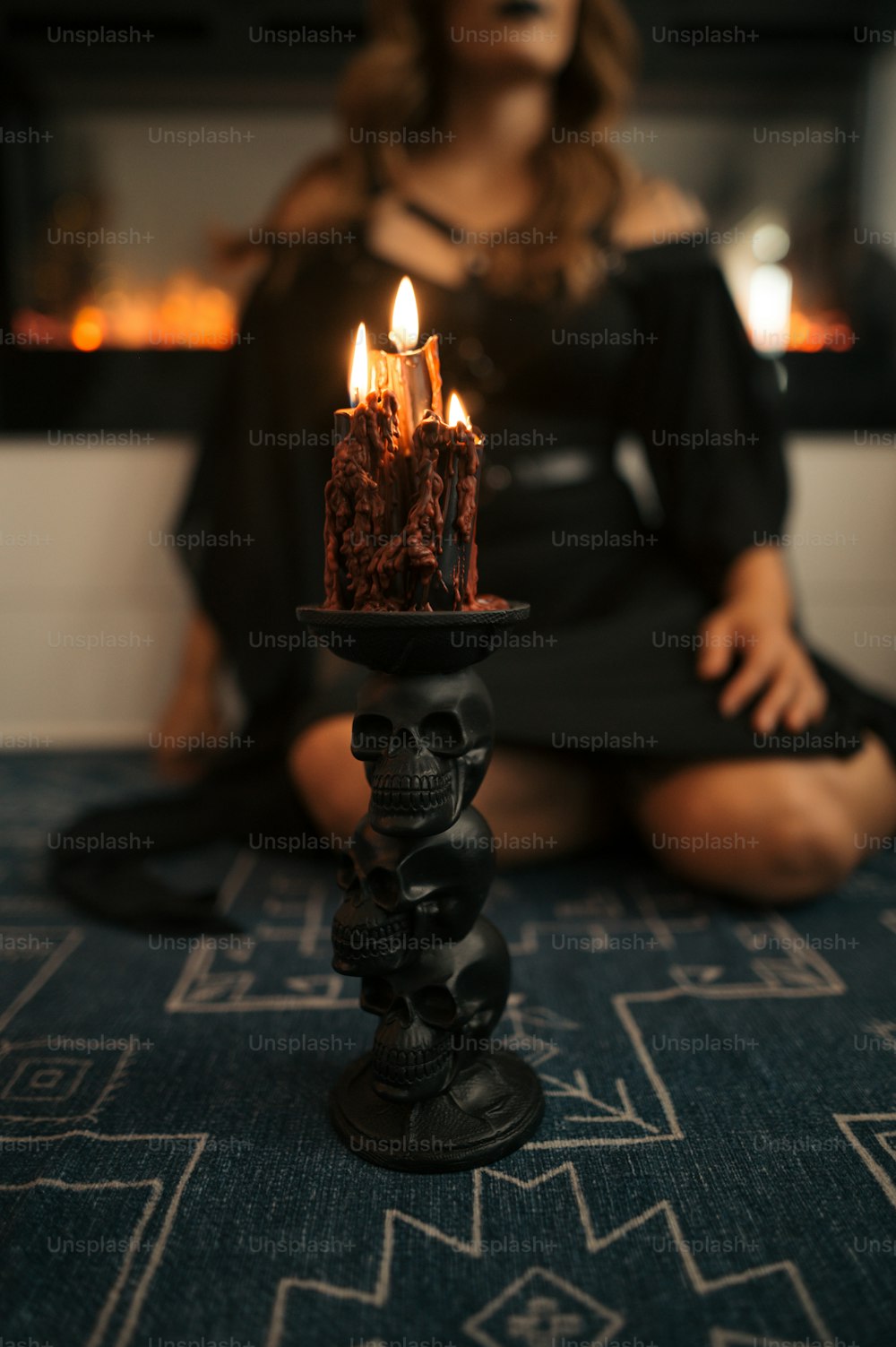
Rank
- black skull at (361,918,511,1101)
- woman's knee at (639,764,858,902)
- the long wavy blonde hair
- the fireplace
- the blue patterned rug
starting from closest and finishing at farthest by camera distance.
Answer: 1. the blue patterned rug
2. black skull at (361,918,511,1101)
3. woman's knee at (639,764,858,902)
4. the long wavy blonde hair
5. the fireplace

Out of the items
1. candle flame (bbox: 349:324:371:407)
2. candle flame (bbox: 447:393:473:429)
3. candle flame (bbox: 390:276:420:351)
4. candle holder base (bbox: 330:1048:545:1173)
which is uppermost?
candle flame (bbox: 390:276:420:351)

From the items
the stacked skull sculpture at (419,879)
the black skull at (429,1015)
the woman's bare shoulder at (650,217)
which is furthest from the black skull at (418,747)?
the woman's bare shoulder at (650,217)

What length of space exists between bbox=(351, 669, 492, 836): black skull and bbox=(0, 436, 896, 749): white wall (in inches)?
53.8

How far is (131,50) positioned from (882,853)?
85.1 inches

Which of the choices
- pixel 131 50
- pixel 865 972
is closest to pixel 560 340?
pixel 865 972

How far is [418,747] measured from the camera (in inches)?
23.0

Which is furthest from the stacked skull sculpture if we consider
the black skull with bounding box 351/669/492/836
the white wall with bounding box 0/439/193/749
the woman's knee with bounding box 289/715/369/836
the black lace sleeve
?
the white wall with bounding box 0/439/193/749

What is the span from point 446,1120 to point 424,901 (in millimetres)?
159

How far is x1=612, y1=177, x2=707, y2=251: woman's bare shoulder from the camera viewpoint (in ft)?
4.13

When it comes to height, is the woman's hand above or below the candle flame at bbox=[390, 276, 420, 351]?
below

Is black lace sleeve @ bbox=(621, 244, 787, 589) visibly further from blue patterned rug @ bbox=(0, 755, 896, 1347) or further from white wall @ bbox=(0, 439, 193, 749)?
white wall @ bbox=(0, 439, 193, 749)

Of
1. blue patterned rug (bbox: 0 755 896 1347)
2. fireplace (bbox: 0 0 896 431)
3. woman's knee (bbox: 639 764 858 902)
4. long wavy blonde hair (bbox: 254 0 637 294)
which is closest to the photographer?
blue patterned rug (bbox: 0 755 896 1347)

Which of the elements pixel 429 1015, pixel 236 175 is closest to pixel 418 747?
pixel 429 1015

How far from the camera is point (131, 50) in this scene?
76.9 inches
